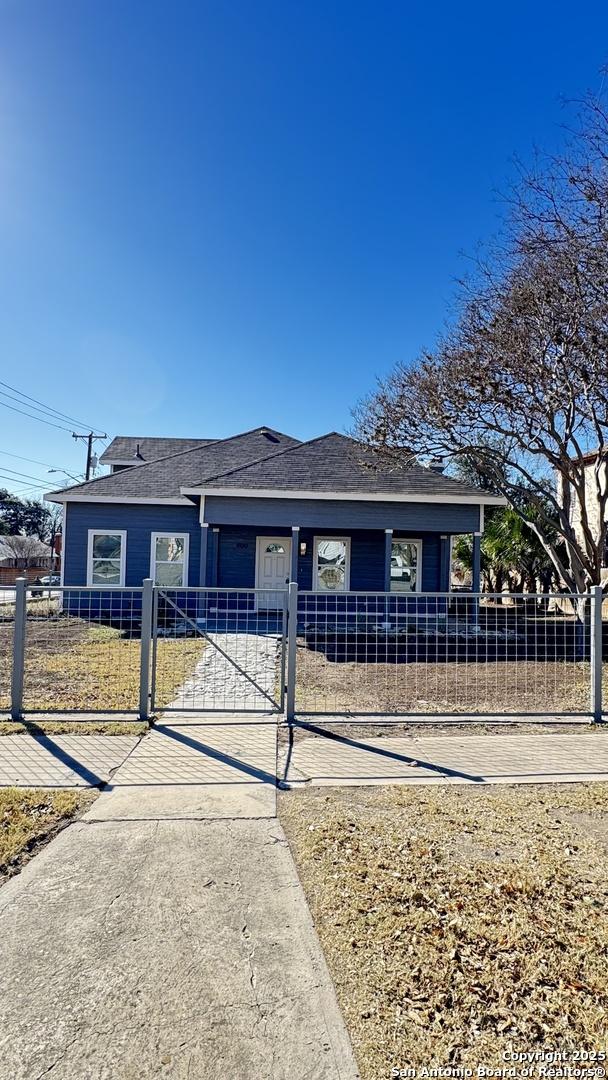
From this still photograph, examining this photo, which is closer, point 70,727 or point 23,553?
point 70,727

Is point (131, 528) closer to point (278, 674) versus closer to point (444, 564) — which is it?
point (278, 674)

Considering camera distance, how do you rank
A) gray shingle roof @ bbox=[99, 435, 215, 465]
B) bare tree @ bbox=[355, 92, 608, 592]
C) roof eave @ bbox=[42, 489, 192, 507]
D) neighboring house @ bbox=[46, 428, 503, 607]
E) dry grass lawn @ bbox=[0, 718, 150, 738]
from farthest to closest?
gray shingle roof @ bbox=[99, 435, 215, 465], roof eave @ bbox=[42, 489, 192, 507], neighboring house @ bbox=[46, 428, 503, 607], bare tree @ bbox=[355, 92, 608, 592], dry grass lawn @ bbox=[0, 718, 150, 738]

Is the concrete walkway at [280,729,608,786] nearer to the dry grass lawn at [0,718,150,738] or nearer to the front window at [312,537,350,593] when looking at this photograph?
the dry grass lawn at [0,718,150,738]

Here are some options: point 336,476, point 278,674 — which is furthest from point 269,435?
point 278,674

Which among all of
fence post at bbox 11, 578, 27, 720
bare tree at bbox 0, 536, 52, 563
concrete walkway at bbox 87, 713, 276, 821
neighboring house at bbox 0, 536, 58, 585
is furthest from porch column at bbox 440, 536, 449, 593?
bare tree at bbox 0, 536, 52, 563

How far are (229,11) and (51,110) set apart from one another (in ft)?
12.3

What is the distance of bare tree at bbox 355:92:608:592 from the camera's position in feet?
26.9

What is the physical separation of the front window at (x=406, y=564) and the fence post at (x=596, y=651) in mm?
10233

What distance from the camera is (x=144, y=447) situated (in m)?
23.2

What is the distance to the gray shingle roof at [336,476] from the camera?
14.7 meters

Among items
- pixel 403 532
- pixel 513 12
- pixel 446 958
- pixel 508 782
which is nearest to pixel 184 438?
pixel 403 532

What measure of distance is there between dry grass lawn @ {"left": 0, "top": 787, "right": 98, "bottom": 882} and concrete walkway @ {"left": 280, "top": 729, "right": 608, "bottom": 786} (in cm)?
166

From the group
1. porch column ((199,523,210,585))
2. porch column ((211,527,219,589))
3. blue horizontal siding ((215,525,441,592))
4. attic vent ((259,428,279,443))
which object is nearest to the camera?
porch column ((199,523,210,585))

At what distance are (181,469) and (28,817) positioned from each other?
611 inches
